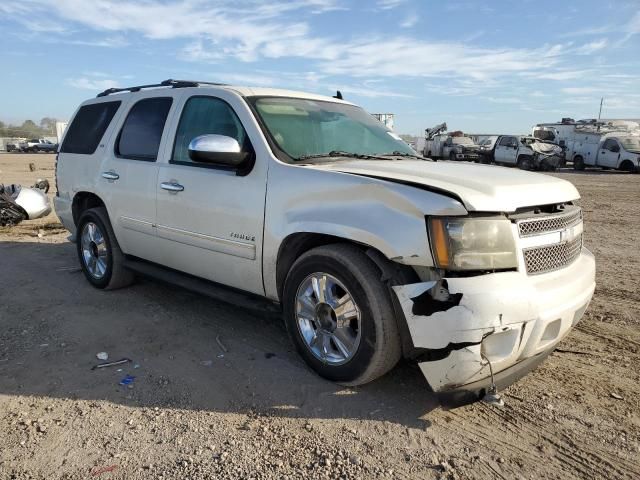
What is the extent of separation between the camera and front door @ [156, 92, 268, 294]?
3.61 meters

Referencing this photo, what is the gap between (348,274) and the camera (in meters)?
3.01

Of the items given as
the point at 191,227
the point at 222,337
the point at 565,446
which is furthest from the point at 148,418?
the point at 565,446

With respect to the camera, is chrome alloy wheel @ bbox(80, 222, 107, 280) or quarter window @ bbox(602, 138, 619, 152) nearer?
chrome alloy wheel @ bbox(80, 222, 107, 280)

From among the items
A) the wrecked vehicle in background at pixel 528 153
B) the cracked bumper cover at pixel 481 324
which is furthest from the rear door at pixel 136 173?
the wrecked vehicle in background at pixel 528 153

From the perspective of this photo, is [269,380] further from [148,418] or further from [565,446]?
[565,446]

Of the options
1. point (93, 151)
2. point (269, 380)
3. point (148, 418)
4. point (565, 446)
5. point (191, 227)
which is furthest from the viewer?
point (93, 151)

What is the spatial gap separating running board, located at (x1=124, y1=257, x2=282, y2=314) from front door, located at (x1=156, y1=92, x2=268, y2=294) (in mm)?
70

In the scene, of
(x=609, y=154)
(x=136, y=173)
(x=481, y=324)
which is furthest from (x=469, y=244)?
(x=609, y=154)

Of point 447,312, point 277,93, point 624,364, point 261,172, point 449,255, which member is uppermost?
point 277,93

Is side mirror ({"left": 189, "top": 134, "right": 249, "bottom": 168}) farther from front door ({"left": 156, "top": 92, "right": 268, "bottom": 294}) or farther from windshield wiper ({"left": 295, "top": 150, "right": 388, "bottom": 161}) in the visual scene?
windshield wiper ({"left": 295, "top": 150, "right": 388, "bottom": 161})

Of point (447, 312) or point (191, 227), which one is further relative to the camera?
point (191, 227)

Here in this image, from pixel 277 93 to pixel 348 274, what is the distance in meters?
1.89

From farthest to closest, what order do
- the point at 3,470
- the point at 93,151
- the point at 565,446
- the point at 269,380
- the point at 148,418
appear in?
1. the point at 93,151
2. the point at 269,380
3. the point at 148,418
4. the point at 565,446
5. the point at 3,470

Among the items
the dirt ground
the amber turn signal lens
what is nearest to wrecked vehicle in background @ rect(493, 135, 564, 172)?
the dirt ground
